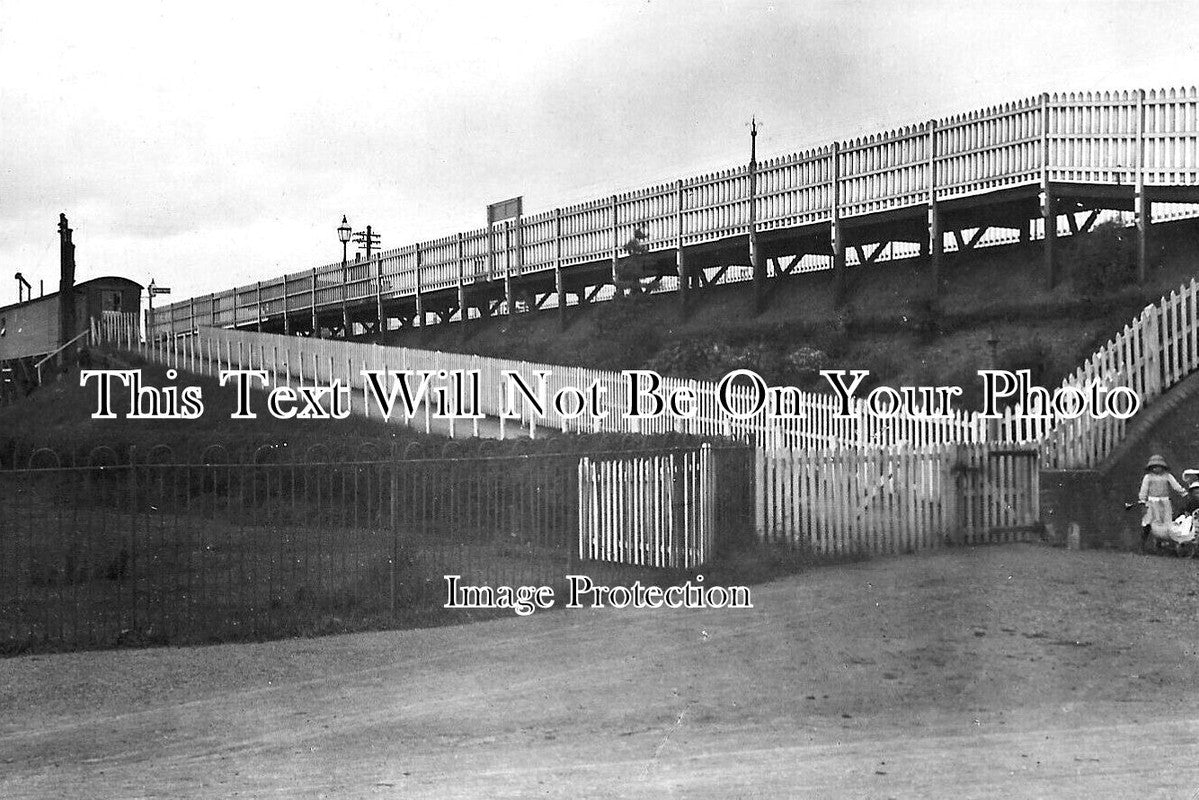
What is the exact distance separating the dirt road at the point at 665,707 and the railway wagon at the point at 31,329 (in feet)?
65.9

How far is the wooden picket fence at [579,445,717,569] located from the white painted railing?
9.01 m

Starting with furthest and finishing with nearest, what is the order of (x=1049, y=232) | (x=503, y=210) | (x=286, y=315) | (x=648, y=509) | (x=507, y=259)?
(x=286, y=315)
(x=503, y=210)
(x=507, y=259)
(x=1049, y=232)
(x=648, y=509)

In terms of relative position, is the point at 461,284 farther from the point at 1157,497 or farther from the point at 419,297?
the point at 1157,497

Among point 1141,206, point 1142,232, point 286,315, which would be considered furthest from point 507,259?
Result: point 1142,232

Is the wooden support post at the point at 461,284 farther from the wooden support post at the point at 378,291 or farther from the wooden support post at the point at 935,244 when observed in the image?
the wooden support post at the point at 935,244

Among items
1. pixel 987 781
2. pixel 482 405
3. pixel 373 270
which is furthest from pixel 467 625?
pixel 373 270

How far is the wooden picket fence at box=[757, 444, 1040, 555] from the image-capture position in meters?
12.5

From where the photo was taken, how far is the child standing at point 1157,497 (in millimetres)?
11883

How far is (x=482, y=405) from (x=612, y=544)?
327 inches

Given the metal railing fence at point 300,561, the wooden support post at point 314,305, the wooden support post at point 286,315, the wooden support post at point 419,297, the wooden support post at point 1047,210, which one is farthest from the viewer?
the wooden support post at point 286,315

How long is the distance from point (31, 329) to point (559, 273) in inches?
524

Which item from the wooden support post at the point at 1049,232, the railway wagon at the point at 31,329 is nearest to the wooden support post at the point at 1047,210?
the wooden support post at the point at 1049,232

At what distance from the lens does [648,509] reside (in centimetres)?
1155

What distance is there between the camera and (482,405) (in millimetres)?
19359
